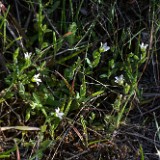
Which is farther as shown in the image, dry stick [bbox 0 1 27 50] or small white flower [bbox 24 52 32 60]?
dry stick [bbox 0 1 27 50]

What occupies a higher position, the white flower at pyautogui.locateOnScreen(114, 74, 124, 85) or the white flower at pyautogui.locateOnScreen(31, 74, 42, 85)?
the white flower at pyautogui.locateOnScreen(31, 74, 42, 85)

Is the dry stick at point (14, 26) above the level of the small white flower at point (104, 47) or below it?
above

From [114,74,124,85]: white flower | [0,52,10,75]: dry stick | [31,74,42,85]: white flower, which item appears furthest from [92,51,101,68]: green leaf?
[0,52,10,75]: dry stick

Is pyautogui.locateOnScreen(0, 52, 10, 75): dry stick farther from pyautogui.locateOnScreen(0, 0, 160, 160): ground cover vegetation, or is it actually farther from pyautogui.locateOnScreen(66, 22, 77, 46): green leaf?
pyautogui.locateOnScreen(66, 22, 77, 46): green leaf

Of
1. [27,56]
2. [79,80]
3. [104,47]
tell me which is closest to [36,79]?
[27,56]

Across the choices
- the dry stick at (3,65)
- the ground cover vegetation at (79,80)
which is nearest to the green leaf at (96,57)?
the ground cover vegetation at (79,80)

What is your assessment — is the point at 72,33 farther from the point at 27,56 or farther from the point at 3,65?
the point at 3,65

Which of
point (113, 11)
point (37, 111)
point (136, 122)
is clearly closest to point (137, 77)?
point (136, 122)

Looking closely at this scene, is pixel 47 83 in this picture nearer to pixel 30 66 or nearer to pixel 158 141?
pixel 30 66

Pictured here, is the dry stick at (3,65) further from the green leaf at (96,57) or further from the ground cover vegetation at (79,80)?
the green leaf at (96,57)
